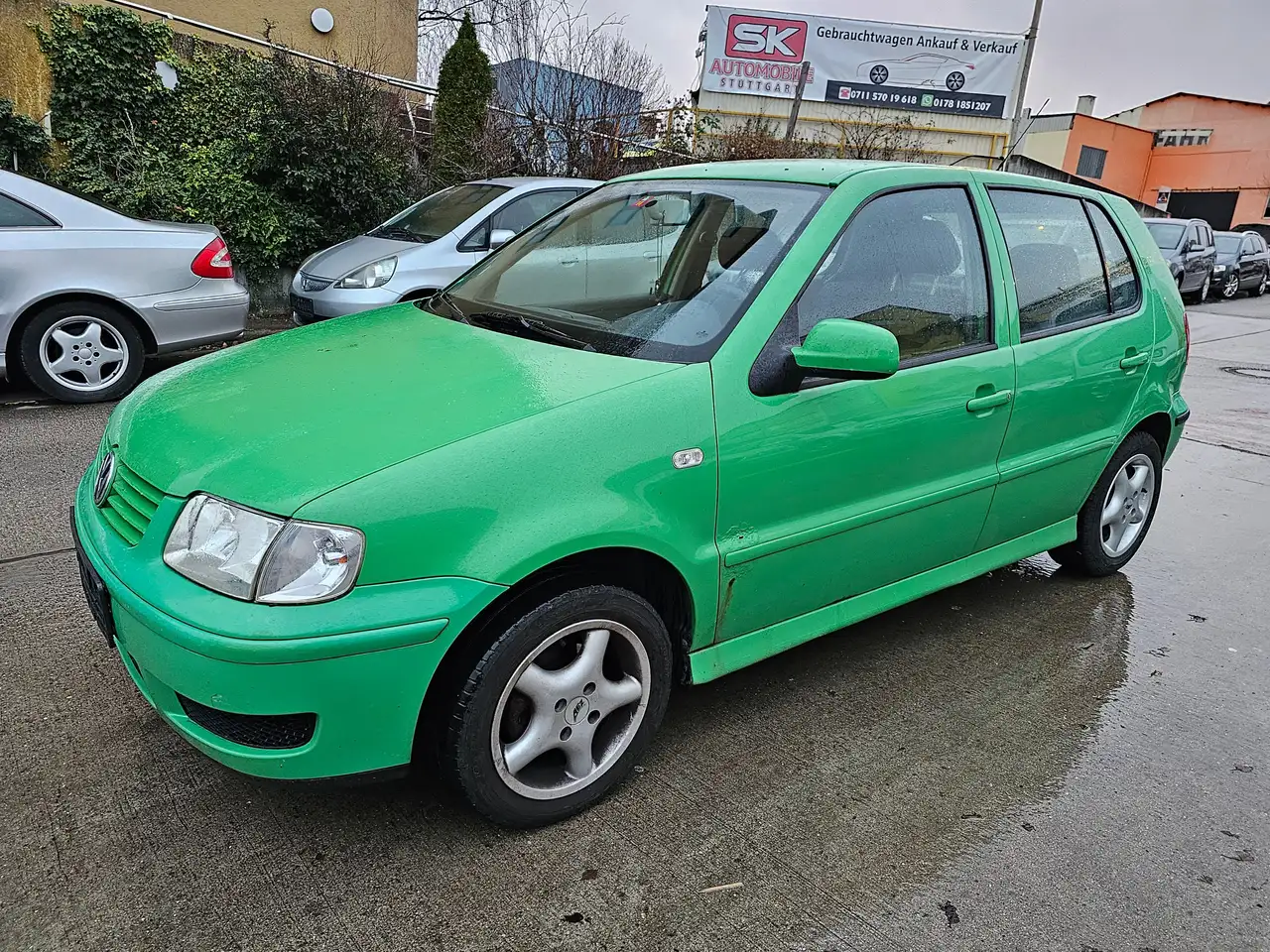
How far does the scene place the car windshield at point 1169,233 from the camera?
1697 centimetres

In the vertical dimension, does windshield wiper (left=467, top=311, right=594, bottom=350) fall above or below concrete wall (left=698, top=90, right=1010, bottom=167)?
below

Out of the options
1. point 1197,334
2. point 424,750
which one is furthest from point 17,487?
point 1197,334

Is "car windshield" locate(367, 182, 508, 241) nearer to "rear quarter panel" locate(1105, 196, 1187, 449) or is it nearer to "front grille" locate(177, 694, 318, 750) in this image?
"rear quarter panel" locate(1105, 196, 1187, 449)

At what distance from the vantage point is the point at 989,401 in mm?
3131

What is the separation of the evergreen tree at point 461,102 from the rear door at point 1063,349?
9800mm

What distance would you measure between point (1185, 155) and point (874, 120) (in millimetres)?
20524

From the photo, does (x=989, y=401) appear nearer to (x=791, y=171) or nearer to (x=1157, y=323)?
(x=791, y=171)

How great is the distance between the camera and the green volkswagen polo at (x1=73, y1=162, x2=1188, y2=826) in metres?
2.02

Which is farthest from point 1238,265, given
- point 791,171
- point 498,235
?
point 791,171

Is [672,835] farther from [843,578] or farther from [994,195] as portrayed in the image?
[994,195]

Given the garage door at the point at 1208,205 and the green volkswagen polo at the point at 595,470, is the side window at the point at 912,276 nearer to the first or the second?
the green volkswagen polo at the point at 595,470

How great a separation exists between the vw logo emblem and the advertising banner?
23771 millimetres

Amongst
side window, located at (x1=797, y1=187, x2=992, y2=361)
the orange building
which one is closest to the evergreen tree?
side window, located at (x1=797, y1=187, x2=992, y2=361)

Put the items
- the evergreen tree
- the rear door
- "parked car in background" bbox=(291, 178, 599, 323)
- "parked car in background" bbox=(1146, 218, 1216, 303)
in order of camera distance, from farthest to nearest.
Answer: "parked car in background" bbox=(1146, 218, 1216, 303), the evergreen tree, "parked car in background" bbox=(291, 178, 599, 323), the rear door
